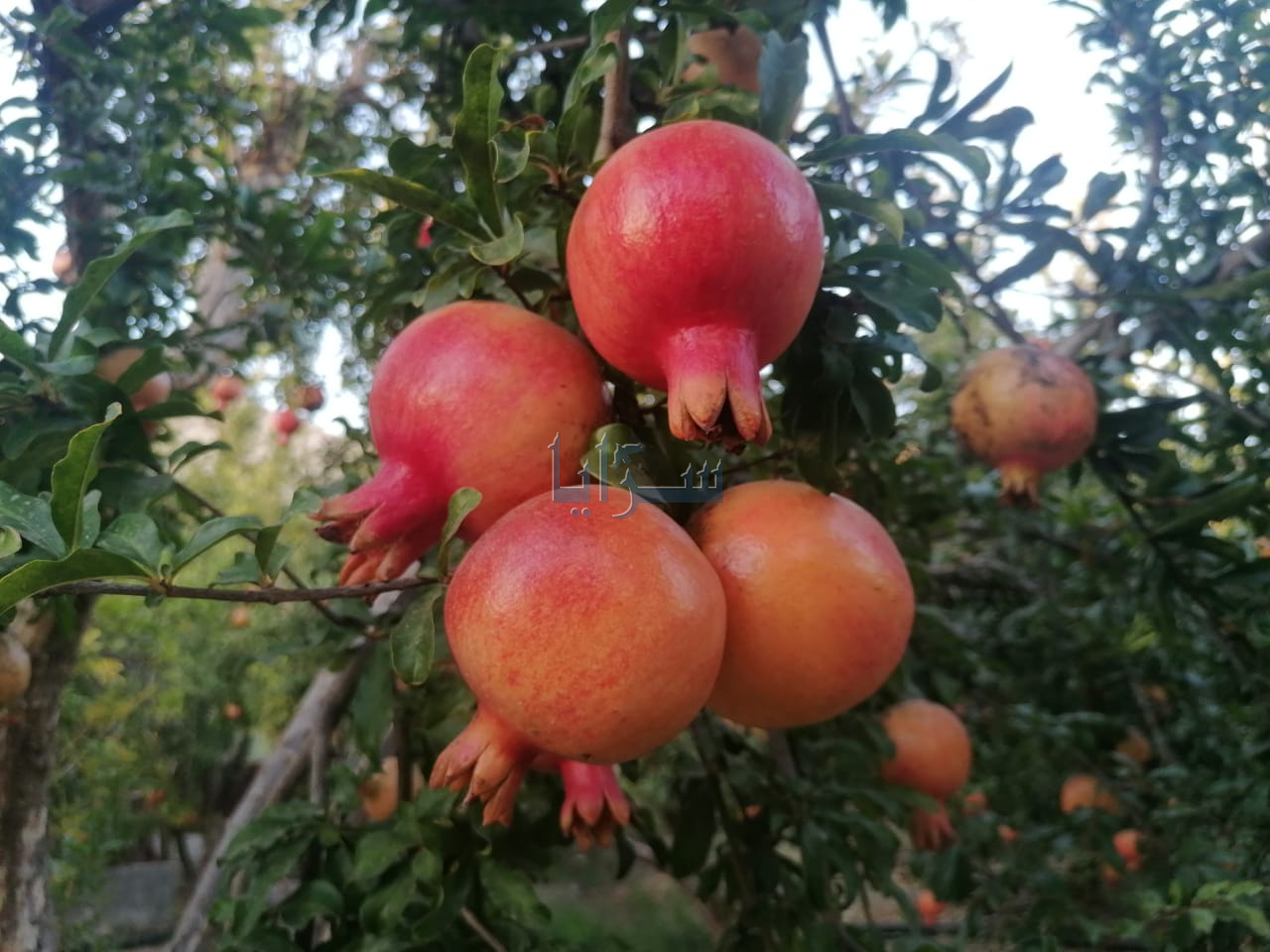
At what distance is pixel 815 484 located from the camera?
2.39 feet

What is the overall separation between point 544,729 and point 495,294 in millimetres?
519

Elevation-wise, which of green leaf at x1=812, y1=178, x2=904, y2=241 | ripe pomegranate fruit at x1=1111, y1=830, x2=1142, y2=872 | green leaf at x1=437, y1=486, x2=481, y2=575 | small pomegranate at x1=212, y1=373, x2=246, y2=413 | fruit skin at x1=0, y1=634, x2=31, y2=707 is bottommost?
ripe pomegranate fruit at x1=1111, y1=830, x2=1142, y2=872

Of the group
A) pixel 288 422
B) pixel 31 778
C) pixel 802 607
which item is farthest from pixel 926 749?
pixel 288 422

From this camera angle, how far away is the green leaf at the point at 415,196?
65cm

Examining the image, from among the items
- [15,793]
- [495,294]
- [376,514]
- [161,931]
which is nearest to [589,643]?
[376,514]

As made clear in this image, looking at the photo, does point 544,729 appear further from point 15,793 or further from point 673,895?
point 673,895

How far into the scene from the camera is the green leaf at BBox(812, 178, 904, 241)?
0.72 metres

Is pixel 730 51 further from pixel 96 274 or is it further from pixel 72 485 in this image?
pixel 72 485

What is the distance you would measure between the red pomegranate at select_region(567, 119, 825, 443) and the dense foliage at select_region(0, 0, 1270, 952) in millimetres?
28

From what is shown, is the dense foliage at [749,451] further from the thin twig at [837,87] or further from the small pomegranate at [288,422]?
the small pomegranate at [288,422]

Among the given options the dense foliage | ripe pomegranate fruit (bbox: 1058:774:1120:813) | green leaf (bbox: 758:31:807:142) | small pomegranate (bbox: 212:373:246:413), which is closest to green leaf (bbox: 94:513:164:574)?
the dense foliage

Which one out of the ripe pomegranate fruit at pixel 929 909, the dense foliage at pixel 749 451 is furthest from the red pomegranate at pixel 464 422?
the ripe pomegranate fruit at pixel 929 909

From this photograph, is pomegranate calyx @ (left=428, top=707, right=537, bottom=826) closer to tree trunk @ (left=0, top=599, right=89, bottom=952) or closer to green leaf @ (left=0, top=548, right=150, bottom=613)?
green leaf @ (left=0, top=548, right=150, bottom=613)

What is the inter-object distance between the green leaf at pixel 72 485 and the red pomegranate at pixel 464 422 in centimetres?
18
